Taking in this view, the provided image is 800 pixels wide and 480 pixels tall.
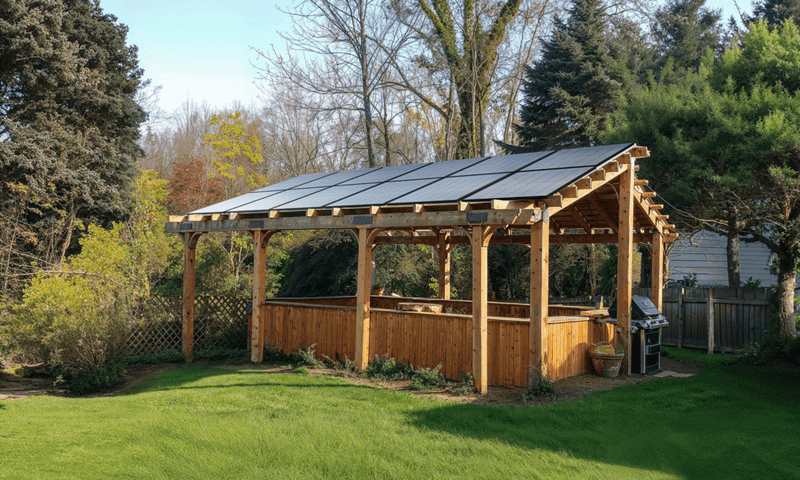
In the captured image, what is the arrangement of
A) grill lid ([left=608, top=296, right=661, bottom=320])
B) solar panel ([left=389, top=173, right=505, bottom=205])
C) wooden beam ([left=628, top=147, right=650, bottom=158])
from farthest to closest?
grill lid ([left=608, top=296, right=661, bottom=320]) < wooden beam ([left=628, top=147, right=650, bottom=158]) < solar panel ([left=389, top=173, right=505, bottom=205])

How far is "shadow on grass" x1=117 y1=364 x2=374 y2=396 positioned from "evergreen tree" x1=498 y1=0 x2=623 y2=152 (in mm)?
13918

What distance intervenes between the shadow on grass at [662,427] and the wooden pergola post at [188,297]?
7217 mm

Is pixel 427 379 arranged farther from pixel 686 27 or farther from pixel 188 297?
pixel 686 27

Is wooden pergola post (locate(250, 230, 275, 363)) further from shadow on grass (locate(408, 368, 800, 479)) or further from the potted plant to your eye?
the potted plant

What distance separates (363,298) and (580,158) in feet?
14.8

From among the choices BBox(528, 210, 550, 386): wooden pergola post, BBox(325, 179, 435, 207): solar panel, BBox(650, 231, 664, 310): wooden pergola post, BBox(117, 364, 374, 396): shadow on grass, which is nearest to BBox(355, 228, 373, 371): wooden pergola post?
BBox(325, 179, 435, 207): solar panel

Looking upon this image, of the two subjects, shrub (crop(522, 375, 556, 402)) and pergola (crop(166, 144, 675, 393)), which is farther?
pergola (crop(166, 144, 675, 393))

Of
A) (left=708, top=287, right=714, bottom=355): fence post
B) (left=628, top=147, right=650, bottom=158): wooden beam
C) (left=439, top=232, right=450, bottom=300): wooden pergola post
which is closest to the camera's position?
(left=628, top=147, right=650, bottom=158): wooden beam

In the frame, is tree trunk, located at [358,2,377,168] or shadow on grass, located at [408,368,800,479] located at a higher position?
tree trunk, located at [358,2,377,168]

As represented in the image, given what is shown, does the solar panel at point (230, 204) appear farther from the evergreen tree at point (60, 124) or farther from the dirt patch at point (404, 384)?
the evergreen tree at point (60, 124)

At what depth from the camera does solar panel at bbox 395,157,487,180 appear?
11562 millimetres

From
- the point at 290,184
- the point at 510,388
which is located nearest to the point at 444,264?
the point at 290,184

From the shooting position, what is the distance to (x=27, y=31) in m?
16.1

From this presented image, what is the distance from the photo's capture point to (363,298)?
1005 centimetres
